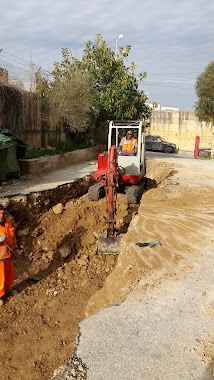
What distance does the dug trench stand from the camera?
4.44 m

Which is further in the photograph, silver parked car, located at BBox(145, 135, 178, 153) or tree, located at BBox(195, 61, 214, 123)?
silver parked car, located at BBox(145, 135, 178, 153)

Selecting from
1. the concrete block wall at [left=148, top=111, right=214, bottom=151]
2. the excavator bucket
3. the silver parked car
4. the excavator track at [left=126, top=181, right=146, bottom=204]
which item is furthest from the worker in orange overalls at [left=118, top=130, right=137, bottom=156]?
the concrete block wall at [left=148, top=111, right=214, bottom=151]

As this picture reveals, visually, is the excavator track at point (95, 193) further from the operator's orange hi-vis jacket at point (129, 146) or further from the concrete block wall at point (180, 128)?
the concrete block wall at point (180, 128)

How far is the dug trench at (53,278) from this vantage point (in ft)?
14.6

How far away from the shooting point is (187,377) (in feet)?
11.0

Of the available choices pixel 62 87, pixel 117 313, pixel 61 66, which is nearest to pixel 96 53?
pixel 61 66

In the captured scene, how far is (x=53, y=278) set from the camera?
687 centimetres

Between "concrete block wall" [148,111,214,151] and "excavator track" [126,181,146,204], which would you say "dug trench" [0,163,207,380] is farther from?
"concrete block wall" [148,111,214,151]

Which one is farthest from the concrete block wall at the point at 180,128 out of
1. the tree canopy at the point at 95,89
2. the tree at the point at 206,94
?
the tree canopy at the point at 95,89

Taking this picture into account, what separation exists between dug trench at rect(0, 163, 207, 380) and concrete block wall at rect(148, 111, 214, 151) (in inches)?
1178

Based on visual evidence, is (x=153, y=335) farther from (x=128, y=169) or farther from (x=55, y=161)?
(x=55, y=161)

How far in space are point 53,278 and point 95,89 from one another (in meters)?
15.3

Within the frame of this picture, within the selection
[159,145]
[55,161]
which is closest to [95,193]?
[55,161]

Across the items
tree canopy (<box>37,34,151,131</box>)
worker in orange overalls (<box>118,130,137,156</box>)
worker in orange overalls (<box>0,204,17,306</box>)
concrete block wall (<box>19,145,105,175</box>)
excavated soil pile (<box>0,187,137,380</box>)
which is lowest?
excavated soil pile (<box>0,187,137,380</box>)
